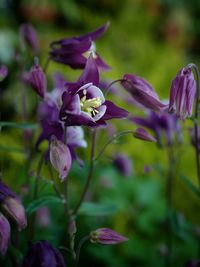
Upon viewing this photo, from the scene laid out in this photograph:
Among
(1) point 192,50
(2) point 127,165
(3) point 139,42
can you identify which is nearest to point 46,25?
(3) point 139,42

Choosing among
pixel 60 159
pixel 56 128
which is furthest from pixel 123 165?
pixel 60 159

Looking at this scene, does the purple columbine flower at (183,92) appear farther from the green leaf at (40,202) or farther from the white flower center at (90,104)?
the green leaf at (40,202)

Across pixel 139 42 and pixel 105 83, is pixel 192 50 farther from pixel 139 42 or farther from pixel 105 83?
pixel 105 83

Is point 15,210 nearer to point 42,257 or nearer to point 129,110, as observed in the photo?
point 42,257

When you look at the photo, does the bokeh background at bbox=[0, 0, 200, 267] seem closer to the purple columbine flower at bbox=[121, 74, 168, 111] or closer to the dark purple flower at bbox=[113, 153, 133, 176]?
the dark purple flower at bbox=[113, 153, 133, 176]

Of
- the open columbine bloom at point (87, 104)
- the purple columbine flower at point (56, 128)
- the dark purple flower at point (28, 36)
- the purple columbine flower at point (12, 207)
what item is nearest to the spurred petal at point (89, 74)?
the open columbine bloom at point (87, 104)

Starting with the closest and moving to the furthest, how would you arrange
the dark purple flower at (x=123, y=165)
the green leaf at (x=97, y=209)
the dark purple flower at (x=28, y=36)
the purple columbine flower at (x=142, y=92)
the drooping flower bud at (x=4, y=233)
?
the drooping flower bud at (x=4, y=233), the purple columbine flower at (x=142, y=92), the green leaf at (x=97, y=209), the dark purple flower at (x=28, y=36), the dark purple flower at (x=123, y=165)

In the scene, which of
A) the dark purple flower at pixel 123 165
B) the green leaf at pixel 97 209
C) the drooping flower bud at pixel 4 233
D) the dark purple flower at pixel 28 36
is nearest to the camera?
the drooping flower bud at pixel 4 233
